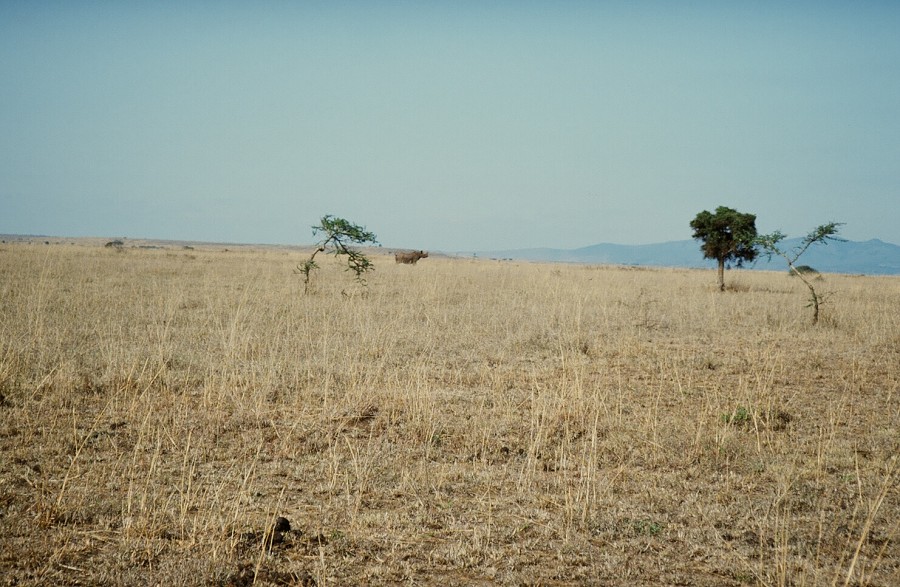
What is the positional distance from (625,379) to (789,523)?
4455 millimetres

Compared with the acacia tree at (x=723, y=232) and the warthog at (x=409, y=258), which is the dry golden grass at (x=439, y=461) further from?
the warthog at (x=409, y=258)

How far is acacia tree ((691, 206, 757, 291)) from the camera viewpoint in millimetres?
26906

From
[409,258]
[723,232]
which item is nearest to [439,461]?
[723,232]

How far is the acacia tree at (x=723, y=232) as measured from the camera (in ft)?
88.3

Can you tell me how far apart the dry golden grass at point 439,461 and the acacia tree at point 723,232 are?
1689 centimetres

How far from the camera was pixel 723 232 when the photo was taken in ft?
89.4

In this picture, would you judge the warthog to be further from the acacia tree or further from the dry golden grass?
the dry golden grass

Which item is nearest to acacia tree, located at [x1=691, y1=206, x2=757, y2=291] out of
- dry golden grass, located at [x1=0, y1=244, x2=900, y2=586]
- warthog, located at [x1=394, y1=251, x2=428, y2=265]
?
dry golden grass, located at [x1=0, y1=244, x2=900, y2=586]

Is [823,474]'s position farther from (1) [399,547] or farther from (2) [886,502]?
(1) [399,547]

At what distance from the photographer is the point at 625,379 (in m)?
8.45

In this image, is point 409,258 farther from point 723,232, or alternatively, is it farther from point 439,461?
point 439,461

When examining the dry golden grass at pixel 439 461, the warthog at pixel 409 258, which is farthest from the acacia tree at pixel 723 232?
the warthog at pixel 409 258

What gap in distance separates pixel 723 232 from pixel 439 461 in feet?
84.8

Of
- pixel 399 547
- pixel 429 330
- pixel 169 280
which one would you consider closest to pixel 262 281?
pixel 169 280
